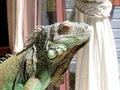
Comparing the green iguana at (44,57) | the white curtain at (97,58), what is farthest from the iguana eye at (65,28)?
the white curtain at (97,58)

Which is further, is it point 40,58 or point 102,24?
point 102,24

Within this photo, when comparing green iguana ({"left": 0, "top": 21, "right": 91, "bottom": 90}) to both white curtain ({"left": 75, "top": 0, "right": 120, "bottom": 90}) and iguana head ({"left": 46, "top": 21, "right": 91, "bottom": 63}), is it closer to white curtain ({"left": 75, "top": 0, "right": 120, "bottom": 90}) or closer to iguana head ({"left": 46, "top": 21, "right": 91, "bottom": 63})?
iguana head ({"left": 46, "top": 21, "right": 91, "bottom": 63})

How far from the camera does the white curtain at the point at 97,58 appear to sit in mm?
1009

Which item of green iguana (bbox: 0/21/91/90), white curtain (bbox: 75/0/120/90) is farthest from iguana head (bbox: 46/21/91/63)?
white curtain (bbox: 75/0/120/90)

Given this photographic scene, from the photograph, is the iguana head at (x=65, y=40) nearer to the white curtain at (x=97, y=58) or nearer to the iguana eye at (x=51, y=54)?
the iguana eye at (x=51, y=54)

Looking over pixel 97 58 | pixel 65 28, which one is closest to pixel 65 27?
pixel 65 28

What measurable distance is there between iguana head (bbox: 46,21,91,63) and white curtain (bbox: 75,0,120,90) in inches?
17.8

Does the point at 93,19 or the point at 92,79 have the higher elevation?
the point at 93,19

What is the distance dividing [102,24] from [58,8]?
0.18 meters

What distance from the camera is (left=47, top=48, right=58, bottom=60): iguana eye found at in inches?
20.9

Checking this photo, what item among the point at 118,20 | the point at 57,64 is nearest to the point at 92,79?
the point at 57,64

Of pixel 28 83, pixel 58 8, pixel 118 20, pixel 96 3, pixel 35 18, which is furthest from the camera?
pixel 118 20

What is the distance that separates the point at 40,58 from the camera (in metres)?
0.54

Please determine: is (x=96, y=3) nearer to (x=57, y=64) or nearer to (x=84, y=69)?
(x=84, y=69)
